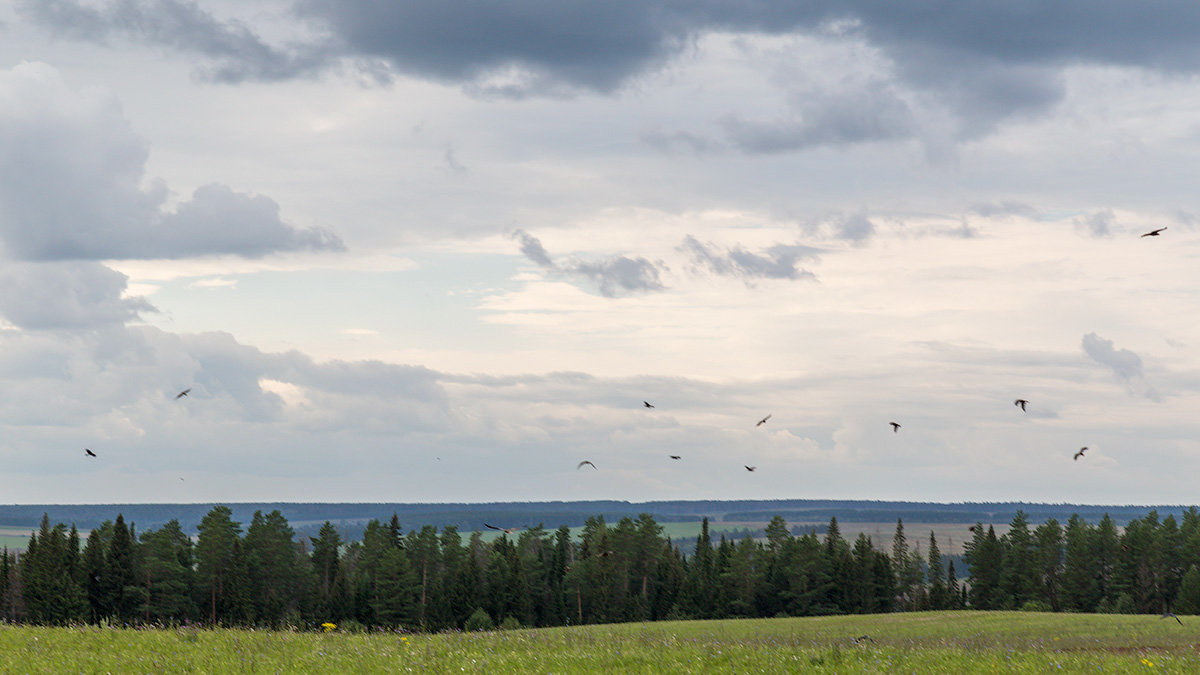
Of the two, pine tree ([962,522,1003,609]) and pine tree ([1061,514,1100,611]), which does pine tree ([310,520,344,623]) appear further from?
pine tree ([1061,514,1100,611])

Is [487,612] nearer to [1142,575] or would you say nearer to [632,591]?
[632,591]

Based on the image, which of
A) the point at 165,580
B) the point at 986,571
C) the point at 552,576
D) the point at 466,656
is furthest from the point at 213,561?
the point at 466,656

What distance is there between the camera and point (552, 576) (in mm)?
143250

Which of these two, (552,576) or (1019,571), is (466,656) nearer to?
(552,576)

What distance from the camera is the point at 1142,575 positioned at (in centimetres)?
13262

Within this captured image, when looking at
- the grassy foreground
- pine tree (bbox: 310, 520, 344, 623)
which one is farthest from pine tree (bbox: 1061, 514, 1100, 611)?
the grassy foreground

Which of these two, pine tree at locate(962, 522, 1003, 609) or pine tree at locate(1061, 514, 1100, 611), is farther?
pine tree at locate(962, 522, 1003, 609)

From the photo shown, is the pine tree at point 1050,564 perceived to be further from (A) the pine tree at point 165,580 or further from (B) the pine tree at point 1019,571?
(A) the pine tree at point 165,580

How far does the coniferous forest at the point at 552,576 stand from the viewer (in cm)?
11069

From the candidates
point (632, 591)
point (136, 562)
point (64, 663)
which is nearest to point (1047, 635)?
point (64, 663)

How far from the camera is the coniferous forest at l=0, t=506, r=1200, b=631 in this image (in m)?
111

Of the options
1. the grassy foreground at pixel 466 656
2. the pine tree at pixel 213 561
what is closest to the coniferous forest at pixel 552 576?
the pine tree at pixel 213 561

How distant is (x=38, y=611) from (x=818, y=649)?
339 ft

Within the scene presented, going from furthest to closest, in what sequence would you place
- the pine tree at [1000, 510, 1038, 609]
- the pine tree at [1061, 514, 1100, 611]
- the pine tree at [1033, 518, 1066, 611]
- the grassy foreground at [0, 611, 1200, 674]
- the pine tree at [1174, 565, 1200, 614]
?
the pine tree at [1000, 510, 1038, 609] → the pine tree at [1033, 518, 1066, 611] → the pine tree at [1061, 514, 1100, 611] → the pine tree at [1174, 565, 1200, 614] → the grassy foreground at [0, 611, 1200, 674]
